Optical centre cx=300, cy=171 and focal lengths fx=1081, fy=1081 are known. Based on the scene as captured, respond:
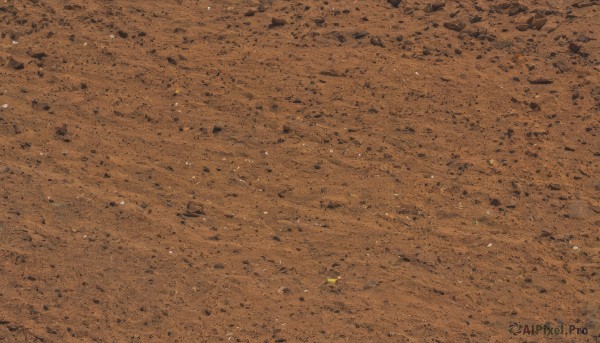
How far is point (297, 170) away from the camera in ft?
25.8

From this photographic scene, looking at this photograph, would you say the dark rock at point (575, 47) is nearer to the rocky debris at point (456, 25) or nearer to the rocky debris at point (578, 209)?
the rocky debris at point (456, 25)

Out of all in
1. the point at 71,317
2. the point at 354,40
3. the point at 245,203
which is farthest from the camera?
the point at 354,40

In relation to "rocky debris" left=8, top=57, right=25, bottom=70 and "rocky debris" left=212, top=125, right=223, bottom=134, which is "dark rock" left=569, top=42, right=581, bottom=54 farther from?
"rocky debris" left=8, top=57, right=25, bottom=70

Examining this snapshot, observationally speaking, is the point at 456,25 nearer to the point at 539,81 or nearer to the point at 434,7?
the point at 434,7

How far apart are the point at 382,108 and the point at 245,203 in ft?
4.92

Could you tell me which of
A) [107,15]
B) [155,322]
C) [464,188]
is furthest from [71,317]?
[107,15]

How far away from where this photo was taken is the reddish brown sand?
6711 mm

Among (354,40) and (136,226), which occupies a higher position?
(354,40)

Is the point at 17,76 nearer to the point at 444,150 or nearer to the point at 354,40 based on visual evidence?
the point at 354,40

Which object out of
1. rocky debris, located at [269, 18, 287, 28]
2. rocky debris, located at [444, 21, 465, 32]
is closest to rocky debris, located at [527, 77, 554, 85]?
rocky debris, located at [444, 21, 465, 32]

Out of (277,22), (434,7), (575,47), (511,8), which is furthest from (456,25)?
(277,22)

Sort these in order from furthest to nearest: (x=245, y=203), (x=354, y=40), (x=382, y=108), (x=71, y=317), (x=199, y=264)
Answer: (x=354, y=40) → (x=382, y=108) → (x=245, y=203) → (x=199, y=264) → (x=71, y=317)

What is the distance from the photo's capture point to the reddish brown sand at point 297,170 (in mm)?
6711

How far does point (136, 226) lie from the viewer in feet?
23.9
